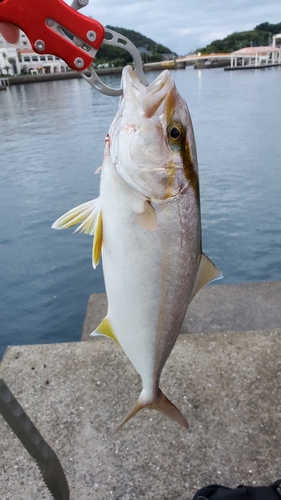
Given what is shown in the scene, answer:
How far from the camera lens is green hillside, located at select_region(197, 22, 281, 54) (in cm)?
11753

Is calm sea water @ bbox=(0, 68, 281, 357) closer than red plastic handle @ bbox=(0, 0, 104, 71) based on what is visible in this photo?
No

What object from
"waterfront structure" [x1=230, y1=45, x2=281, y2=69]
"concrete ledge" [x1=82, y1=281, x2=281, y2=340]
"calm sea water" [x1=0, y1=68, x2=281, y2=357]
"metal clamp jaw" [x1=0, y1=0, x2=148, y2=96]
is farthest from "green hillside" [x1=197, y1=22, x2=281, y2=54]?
"metal clamp jaw" [x1=0, y1=0, x2=148, y2=96]

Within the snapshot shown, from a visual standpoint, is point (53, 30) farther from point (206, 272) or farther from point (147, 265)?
point (206, 272)

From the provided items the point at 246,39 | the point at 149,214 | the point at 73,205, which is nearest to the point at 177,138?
the point at 149,214

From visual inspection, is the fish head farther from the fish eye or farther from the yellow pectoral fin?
the yellow pectoral fin

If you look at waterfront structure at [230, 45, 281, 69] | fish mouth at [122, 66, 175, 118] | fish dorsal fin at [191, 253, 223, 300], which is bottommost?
waterfront structure at [230, 45, 281, 69]

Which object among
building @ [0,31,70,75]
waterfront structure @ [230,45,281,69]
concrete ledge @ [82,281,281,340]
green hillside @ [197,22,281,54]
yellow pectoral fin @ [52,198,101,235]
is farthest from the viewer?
green hillside @ [197,22,281,54]

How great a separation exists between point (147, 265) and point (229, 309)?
3.09m

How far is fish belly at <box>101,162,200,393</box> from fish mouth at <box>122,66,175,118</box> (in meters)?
0.27

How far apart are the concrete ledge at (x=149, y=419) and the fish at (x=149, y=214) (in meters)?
1.10

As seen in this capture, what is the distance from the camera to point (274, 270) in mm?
8266

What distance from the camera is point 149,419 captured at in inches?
103

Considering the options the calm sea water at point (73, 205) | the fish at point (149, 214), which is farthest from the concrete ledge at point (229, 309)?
the fish at point (149, 214)

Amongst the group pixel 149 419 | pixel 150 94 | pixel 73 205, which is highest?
pixel 150 94
